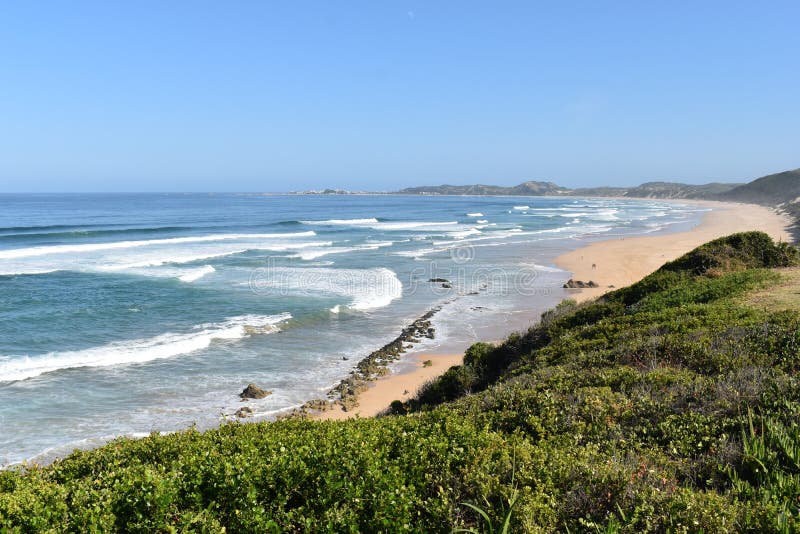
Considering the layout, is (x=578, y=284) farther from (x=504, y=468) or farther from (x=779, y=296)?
(x=504, y=468)

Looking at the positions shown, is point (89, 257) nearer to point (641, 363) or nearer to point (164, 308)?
point (164, 308)

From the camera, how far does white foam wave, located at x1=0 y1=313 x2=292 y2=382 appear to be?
14875mm

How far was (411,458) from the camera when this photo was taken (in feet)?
14.6

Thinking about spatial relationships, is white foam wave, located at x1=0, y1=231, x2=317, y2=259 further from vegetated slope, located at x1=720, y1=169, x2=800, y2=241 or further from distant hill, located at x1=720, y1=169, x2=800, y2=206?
distant hill, located at x1=720, y1=169, x2=800, y2=206

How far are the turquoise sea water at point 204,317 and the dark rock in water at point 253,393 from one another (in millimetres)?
261

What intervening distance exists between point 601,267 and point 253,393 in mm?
24827

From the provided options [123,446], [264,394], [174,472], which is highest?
[174,472]

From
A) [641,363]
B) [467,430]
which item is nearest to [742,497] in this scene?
[467,430]

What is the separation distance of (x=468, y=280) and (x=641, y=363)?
21.8 meters

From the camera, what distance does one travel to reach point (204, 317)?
2072 cm

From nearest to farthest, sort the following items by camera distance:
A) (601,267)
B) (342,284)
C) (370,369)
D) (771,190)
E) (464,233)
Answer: (370,369) → (342,284) → (601,267) → (464,233) → (771,190)

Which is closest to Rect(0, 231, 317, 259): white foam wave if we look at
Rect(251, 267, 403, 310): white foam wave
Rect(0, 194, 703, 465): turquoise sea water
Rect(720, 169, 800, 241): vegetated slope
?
Rect(0, 194, 703, 465): turquoise sea water

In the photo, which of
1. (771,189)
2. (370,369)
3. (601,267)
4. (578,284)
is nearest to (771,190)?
(771,189)

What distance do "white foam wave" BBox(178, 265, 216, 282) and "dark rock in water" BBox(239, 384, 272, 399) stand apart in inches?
636
